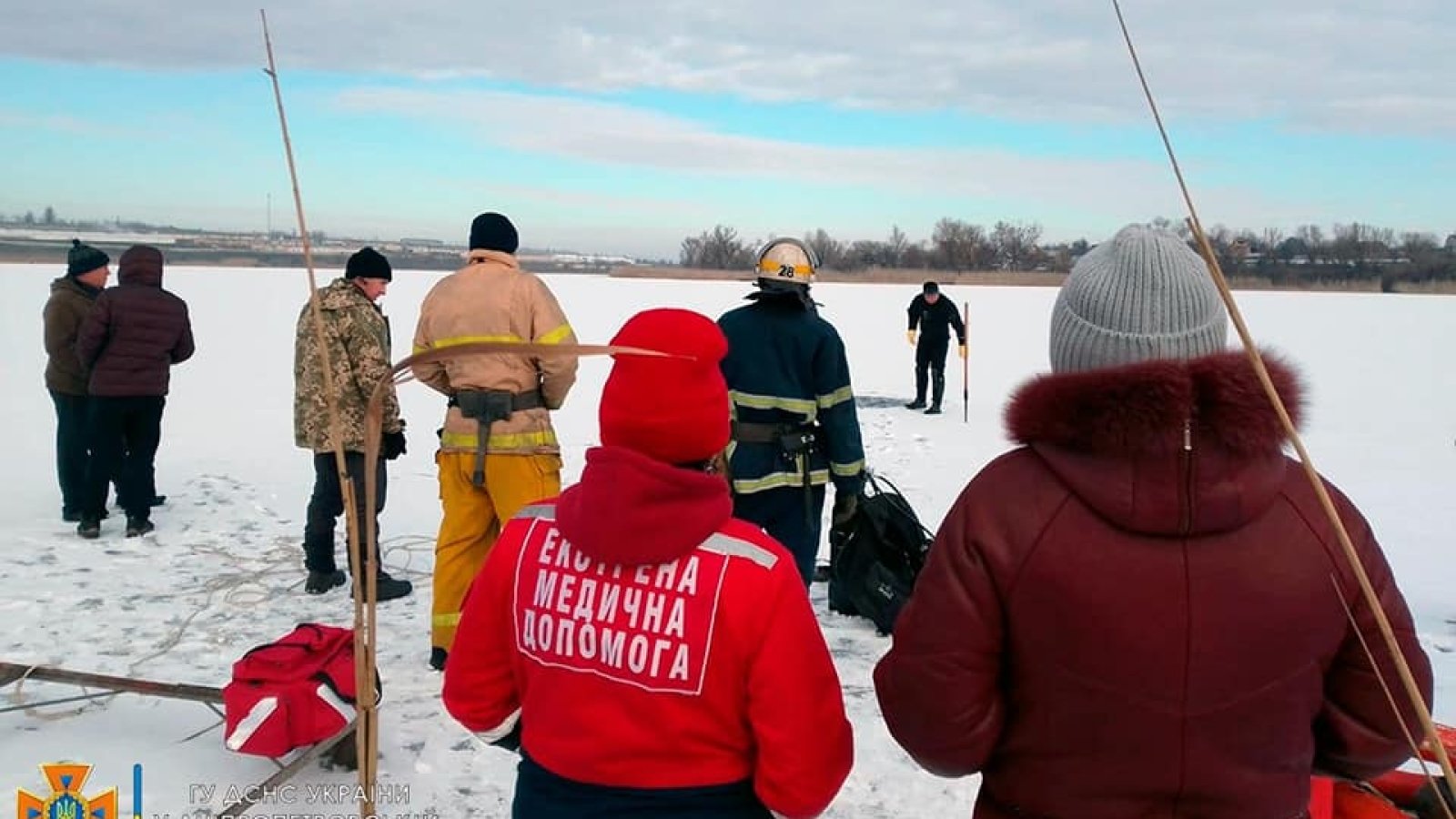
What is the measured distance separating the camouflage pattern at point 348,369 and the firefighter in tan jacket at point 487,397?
705mm

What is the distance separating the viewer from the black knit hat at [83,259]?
6.30 metres

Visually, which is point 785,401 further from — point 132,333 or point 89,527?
point 89,527

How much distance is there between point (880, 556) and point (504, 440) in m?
1.86

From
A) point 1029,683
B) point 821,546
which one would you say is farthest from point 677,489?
point 821,546

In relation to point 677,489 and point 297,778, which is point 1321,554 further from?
point 297,778

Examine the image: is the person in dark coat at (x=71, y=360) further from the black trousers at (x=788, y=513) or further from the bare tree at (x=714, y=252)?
the bare tree at (x=714, y=252)

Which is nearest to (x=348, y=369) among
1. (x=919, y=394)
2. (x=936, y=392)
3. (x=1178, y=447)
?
(x=1178, y=447)

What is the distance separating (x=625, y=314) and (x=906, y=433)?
1546 cm

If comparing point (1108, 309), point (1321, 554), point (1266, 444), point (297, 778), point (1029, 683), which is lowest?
point (297, 778)

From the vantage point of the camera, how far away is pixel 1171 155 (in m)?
0.93

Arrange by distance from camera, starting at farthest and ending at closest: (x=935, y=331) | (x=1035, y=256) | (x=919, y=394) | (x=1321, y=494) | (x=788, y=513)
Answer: (x=1035, y=256) < (x=919, y=394) < (x=935, y=331) < (x=788, y=513) < (x=1321, y=494)

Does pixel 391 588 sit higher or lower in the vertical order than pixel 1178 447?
lower

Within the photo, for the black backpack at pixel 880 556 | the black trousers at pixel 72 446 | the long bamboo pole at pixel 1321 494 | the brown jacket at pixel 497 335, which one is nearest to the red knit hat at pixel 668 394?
the long bamboo pole at pixel 1321 494

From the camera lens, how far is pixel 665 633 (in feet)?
5.40
